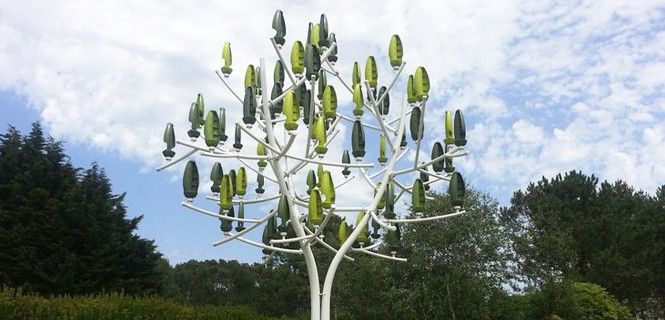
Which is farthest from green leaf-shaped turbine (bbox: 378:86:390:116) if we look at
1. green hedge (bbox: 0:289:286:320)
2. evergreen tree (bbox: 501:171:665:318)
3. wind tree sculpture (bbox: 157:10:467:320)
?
evergreen tree (bbox: 501:171:665:318)

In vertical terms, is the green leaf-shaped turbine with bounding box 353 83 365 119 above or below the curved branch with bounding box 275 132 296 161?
above

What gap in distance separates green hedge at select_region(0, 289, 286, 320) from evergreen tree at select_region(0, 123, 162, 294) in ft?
35.4

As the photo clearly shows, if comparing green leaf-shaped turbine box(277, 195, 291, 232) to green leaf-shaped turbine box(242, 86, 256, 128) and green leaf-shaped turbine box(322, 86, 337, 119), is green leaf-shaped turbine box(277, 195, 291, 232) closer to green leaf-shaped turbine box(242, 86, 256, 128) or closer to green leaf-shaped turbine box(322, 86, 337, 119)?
green leaf-shaped turbine box(242, 86, 256, 128)

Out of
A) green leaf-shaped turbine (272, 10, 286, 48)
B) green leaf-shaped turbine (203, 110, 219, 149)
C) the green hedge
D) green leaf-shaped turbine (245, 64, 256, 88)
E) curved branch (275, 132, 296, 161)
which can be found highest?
green leaf-shaped turbine (272, 10, 286, 48)

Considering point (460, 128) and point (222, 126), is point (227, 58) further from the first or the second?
point (460, 128)

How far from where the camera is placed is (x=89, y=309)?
7.80m

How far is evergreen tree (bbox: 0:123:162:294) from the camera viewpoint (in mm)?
18781

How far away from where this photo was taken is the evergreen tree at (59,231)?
1878 centimetres

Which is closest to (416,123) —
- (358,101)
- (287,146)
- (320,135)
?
(358,101)

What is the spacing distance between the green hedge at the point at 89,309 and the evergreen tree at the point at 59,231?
1080cm

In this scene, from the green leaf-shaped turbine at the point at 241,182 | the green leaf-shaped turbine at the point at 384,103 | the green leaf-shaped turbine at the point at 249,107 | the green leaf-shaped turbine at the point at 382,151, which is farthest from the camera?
the green leaf-shaped turbine at the point at 382,151

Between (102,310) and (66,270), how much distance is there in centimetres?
1191

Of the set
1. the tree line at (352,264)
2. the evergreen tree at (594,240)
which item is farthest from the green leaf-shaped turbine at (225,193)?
the evergreen tree at (594,240)

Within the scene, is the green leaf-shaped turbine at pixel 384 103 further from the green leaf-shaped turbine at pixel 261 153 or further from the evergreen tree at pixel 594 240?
the evergreen tree at pixel 594 240
